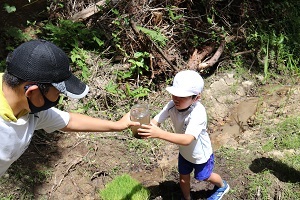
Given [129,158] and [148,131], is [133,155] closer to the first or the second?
[129,158]

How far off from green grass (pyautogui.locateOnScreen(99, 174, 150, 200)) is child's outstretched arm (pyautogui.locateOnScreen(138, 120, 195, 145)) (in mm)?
1133

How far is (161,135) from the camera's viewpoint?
288 centimetres

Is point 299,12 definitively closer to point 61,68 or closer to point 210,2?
point 210,2

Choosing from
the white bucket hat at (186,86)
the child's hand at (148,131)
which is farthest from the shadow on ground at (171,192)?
the white bucket hat at (186,86)

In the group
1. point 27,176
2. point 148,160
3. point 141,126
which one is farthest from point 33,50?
point 148,160

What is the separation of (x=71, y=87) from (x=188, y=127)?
1.10 metres

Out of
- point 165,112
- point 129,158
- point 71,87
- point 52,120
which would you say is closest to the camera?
point 71,87

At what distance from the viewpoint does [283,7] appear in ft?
22.7

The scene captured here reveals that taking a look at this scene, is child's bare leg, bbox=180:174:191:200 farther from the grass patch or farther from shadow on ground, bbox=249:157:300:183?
the grass patch

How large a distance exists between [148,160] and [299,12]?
4.64 meters

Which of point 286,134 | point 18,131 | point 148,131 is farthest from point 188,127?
point 286,134

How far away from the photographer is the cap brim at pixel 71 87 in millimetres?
2299

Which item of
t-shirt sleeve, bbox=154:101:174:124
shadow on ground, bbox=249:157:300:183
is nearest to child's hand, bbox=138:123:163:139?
t-shirt sleeve, bbox=154:101:174:124

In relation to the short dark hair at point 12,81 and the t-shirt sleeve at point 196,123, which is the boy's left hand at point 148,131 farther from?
the short dark hair at point 12,81
